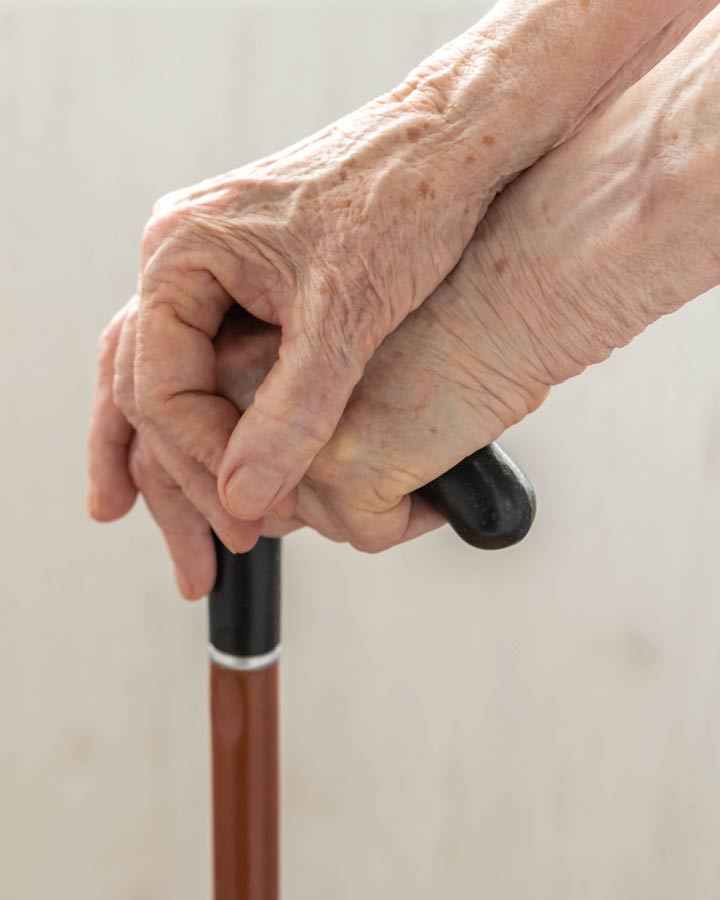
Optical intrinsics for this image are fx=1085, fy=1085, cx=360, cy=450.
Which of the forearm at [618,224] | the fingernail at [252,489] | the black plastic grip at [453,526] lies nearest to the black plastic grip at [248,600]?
the black plastic grip at [453,526]

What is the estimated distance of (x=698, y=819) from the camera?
1.36 metres

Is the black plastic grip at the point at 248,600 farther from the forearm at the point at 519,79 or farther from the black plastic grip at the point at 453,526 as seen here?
the forearm at the point at 519,79

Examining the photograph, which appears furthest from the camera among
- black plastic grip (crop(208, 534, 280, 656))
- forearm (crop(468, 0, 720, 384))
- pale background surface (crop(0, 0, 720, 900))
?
pale background surface (crop(0, 0, 720, 900))

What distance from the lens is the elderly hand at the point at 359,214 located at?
2.06ft

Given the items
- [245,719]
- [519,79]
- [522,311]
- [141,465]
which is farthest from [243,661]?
[519,79]

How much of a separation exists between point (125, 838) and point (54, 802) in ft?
0.36

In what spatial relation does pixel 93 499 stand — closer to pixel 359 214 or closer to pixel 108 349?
pixel 108 349

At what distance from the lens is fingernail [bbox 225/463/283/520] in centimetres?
67

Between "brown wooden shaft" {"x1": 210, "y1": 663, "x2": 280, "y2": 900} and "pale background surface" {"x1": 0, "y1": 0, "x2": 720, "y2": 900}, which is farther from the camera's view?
"pale background surface" {"x1": 0, "y1": 0, "x2": 720, "y2": 900}

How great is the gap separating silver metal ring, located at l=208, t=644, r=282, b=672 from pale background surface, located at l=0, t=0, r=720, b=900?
504 millimetres

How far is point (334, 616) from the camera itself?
1352 millimetres

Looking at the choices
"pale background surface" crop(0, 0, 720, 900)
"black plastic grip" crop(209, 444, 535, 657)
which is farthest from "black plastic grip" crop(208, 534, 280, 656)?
"pale background surface" crop(0, 0, 720, 900)

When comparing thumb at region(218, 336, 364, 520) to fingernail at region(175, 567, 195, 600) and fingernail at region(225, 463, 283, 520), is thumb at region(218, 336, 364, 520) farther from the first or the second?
fingernail at region(175, 567, 195, 600)

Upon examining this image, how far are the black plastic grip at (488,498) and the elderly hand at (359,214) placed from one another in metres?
0.09
